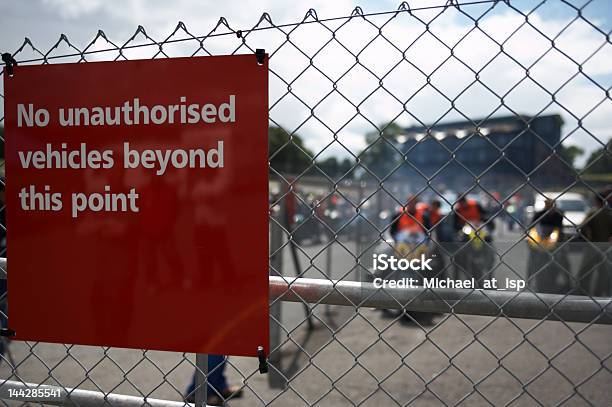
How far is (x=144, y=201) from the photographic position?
1534 millimetres

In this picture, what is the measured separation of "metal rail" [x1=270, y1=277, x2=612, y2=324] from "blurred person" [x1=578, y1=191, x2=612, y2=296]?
69 mm

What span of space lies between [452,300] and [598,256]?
614 mm

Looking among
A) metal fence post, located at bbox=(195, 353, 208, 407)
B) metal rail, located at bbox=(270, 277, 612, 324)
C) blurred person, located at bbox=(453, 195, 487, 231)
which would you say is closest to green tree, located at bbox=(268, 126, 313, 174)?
metal rail, located at bbox=(270, 277, 612, 324)

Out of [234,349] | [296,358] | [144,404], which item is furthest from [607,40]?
[296,358]

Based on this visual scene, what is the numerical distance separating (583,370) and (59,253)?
444 centimetres

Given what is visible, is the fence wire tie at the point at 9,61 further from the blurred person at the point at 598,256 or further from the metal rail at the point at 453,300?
the blurred person at the point at 598,256

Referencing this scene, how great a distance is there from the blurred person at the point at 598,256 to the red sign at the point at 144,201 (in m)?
0.90

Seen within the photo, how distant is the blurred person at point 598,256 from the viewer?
1423mm

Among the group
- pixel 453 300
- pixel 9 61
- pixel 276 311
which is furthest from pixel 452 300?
pixel 276 311

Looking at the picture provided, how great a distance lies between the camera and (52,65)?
1648 millimetres

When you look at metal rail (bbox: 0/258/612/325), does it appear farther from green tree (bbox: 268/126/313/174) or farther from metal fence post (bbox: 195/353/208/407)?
green tree (bbox: 268/126/313/174)

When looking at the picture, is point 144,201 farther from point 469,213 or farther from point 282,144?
point 469,213

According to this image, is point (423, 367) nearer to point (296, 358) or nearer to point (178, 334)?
point (296, 358)

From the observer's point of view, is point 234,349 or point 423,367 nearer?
point 234,349
